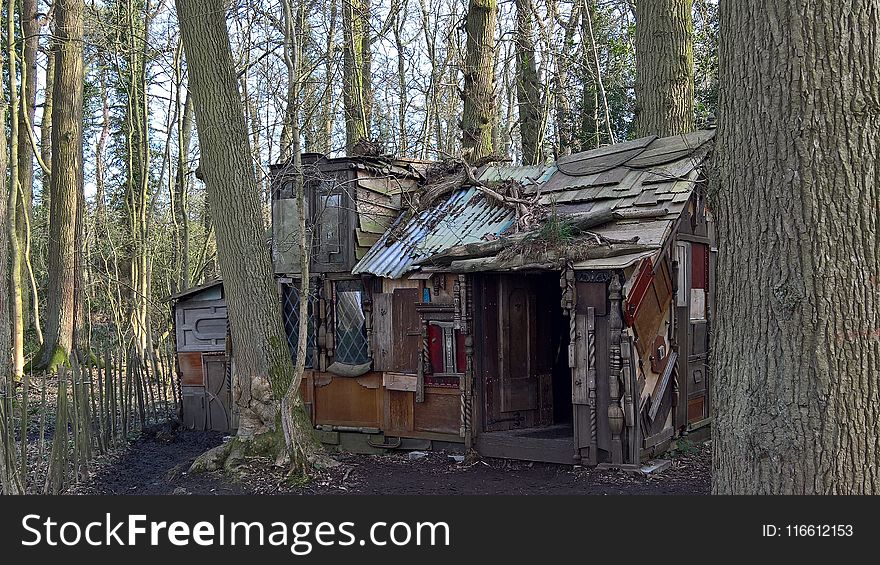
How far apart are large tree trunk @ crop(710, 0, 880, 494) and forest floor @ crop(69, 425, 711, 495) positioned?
14.5ft

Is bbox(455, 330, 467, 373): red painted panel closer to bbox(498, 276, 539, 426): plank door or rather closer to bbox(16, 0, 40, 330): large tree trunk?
bbox(498, 276, 539, 426): plank door

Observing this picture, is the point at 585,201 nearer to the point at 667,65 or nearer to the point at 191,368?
the point at 667,65

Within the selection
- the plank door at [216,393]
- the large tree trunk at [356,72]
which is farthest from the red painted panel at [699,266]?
the plank door at [216,393]

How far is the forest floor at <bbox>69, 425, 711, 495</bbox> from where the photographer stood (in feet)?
26.9

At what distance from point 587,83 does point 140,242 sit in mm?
10273

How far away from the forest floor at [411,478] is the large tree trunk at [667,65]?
460 centimetres

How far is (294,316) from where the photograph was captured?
35.3 ft

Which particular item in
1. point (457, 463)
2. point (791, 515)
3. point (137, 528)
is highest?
point (791, 515)

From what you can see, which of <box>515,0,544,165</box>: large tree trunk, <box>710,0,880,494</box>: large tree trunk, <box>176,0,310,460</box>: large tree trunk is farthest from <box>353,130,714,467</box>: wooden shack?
<box>515,0,544,165</box>: large tree trunk

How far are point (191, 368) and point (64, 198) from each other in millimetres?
5007

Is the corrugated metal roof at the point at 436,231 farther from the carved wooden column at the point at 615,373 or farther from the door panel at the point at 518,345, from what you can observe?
the carved wooden column at the point at 615,373

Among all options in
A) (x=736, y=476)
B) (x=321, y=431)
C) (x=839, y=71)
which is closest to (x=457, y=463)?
(x=321, y=431)

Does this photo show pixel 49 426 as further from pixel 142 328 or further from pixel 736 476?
pixel 736 476

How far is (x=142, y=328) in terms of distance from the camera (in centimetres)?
1739
